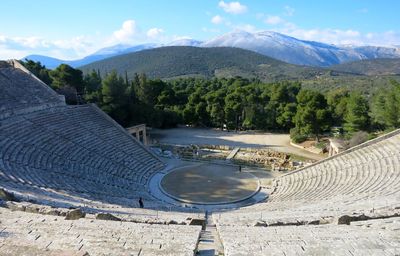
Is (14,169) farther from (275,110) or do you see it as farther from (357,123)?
(275,110)

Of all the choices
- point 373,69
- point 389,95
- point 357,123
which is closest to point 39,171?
point 357,123

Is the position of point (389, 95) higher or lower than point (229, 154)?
higher

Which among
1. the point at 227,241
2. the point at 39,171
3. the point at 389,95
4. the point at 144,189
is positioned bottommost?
the point at 144,189

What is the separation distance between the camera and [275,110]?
38.2 metres

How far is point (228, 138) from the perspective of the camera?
112ft

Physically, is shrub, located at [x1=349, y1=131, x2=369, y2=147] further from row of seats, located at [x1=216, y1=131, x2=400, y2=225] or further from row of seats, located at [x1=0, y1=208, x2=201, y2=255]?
row of seats, located at [x1=0, y1=208, x2=201, y2=255]

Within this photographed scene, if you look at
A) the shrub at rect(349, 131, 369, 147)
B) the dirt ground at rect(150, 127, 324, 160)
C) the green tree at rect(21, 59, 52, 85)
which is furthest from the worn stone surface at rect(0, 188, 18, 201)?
the green tree at rect(21, 59, 52, 85)

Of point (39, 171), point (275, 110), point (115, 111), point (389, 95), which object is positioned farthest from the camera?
point (275, 110)

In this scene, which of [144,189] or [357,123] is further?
[357,123]

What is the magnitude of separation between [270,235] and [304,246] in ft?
3.57

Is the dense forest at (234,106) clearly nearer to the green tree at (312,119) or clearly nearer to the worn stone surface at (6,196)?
the green tree at (312,119)

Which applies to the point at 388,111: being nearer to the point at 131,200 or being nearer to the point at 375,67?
the point at 131,200

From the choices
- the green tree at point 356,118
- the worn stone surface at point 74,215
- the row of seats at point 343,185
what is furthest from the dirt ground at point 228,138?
the worn stone surface at point 74,215

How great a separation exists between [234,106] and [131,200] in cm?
2534
